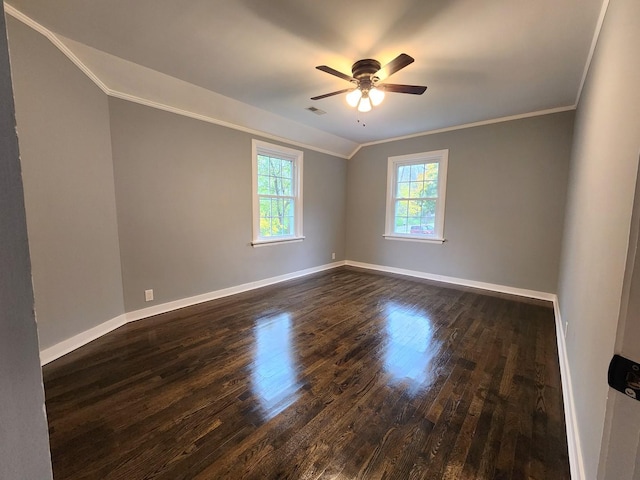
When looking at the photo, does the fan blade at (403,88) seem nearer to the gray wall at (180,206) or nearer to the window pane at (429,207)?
the gray wall at (180,206)

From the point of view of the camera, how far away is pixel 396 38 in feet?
7.14

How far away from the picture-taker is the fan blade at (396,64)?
2044mm

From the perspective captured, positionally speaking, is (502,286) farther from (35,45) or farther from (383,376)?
(35,45)

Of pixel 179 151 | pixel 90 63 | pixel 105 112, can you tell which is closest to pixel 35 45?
pixel 90 63

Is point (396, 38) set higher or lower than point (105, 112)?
higher

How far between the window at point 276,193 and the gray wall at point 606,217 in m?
3.65

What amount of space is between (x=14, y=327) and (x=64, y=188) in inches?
102

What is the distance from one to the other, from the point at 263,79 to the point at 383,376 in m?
3.09

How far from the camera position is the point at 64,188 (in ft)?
7.54

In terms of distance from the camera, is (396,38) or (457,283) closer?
(396,38)

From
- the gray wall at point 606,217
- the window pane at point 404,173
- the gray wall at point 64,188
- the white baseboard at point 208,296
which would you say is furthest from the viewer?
the window pane at point 404,173

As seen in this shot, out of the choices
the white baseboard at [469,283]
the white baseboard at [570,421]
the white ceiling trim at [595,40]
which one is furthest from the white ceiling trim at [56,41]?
the white baseboard at [469,283]

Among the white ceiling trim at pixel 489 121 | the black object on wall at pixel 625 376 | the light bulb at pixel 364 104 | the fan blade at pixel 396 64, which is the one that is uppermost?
the white ceiling trim at pixel 489 121

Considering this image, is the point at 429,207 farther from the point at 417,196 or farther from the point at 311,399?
the point at 311,399
